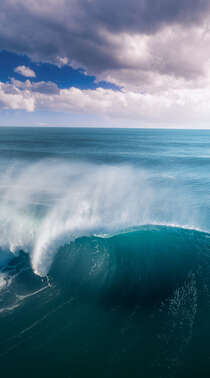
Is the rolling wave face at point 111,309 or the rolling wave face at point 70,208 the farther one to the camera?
the rolling wave face at point 70,208

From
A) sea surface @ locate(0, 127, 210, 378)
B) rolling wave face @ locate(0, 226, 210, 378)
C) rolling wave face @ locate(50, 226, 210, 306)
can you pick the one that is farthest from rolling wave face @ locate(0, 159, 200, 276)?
rolling wave face @ locate(0, 226, 210, 378)

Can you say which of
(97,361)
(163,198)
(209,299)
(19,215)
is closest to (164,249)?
(209,299)

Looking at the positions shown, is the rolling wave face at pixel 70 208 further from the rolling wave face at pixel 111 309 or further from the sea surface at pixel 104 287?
the rolling wave face at pixel 111 309

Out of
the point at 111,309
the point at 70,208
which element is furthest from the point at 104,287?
the point at 70,208

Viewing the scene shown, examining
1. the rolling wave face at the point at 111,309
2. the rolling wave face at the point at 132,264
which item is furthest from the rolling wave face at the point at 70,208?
the rolling wave face at the point at 111,309

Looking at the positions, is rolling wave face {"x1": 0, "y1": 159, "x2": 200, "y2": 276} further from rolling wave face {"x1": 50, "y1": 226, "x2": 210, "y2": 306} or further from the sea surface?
rolling wave face {"x1": 50, "y1": 226, "x2": 210, "y2": 306}

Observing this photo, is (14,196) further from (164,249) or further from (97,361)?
(97,361)

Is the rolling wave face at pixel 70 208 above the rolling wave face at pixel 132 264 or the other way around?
above
